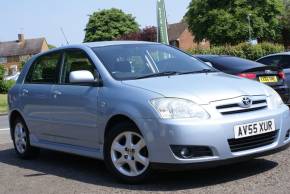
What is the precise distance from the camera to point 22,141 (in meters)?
8.89

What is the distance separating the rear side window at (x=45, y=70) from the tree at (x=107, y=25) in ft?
281

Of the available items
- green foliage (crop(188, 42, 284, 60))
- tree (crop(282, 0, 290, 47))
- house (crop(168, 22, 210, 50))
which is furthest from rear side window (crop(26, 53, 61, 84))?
house (crop(168, 22, 210, 50))

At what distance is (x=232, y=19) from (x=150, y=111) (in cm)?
6428

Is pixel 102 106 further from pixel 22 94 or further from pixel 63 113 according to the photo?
pixel 22 94

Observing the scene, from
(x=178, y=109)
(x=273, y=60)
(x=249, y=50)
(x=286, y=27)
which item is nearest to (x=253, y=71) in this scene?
(x=273, y=60)

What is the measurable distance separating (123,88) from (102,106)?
0.38 metres

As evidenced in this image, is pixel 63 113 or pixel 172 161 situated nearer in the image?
pixel 172 161

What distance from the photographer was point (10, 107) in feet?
30.0

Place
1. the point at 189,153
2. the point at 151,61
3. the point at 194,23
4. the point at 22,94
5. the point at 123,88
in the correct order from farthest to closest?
the point at 194,23, the point at 22,94, the point at 151,61, the point at 123,88, the point at 189,153

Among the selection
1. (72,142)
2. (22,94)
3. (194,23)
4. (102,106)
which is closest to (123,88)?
(102,106)

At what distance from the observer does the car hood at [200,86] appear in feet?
19.8

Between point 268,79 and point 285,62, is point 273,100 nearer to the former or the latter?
point 268,79

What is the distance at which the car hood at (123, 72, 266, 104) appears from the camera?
6.02 m

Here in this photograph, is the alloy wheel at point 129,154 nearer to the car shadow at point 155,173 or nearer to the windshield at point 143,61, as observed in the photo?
the car shadow at point 155,173
